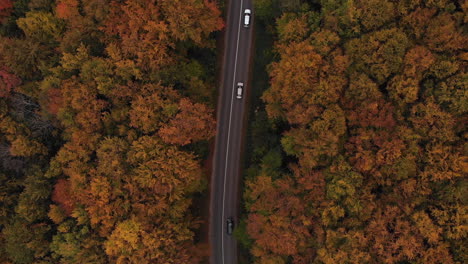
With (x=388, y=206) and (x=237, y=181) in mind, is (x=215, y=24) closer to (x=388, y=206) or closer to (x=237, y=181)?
(x=237, y=181)

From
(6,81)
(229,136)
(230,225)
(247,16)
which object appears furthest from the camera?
(229,136)

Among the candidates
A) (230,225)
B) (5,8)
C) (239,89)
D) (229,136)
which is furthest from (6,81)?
(230,225)

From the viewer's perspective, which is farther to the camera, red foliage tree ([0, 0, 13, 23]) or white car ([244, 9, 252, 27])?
white car ([244, 9, 252, 27])

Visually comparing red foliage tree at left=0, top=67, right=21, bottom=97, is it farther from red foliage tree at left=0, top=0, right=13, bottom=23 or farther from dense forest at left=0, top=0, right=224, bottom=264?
red foliage tree at left=0, top=0, right=13, bottom=23

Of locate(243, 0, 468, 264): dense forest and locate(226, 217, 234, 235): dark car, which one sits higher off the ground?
locate(243, 0, 468, 264): dense forest

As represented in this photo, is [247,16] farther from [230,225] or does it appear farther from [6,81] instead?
[6,81]

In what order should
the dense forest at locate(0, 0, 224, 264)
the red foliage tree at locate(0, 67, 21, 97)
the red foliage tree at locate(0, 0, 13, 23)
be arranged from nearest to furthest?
the dense forest at locate(0, 0, 224, 264)
the red foliage tree at locate(0, 67, 21, 97)
the red foliage tree at locate(0, 0, 13, 23)

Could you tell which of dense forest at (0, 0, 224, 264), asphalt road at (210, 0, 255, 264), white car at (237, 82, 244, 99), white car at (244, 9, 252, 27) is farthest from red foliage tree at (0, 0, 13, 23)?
white car at (237, 82, 244, 99)

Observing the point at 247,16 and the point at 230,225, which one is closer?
Answer: the point at 247,16
